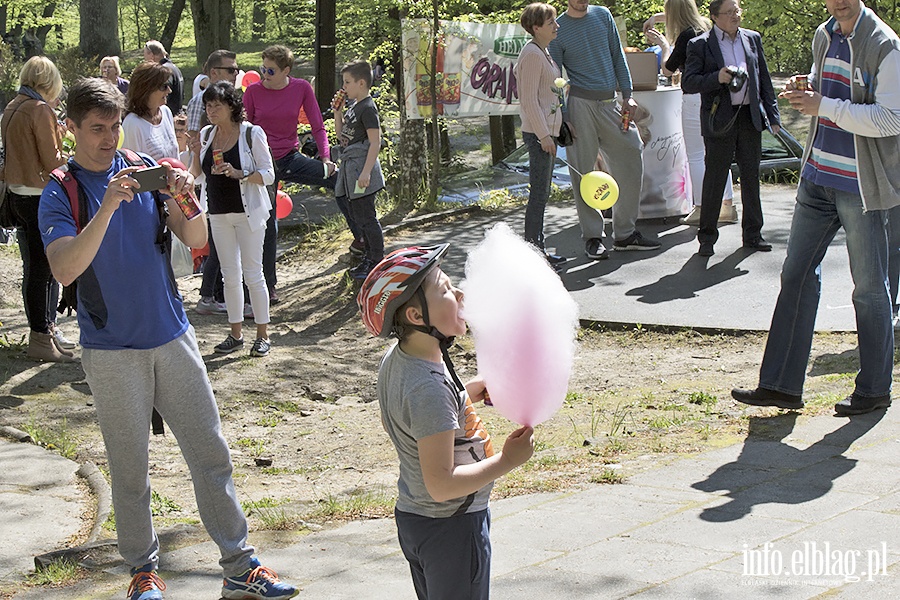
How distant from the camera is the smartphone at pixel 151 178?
4.09 meters

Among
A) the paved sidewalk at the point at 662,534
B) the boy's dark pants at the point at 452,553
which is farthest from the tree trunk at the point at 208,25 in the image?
the boy's dark pants at the point at 452,553

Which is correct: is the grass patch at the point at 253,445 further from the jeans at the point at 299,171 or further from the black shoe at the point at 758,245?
the black shoe at the point at 758,245

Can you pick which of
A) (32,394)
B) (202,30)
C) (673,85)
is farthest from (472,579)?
(202,30)

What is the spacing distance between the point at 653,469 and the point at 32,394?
176 inches

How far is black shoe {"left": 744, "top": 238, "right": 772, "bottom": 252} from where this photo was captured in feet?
33.8

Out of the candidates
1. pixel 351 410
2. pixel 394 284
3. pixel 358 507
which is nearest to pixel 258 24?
pixel 351 410

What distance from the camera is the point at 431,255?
2967 mm

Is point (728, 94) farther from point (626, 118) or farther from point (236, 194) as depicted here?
point (236, 194)

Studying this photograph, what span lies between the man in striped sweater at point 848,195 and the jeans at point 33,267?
5072mm

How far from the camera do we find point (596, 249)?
1045cm

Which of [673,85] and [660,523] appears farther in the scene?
[673,85]

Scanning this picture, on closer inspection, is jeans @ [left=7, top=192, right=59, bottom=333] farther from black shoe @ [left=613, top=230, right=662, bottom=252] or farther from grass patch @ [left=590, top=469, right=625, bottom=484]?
black shoe @ [left=613, top=230, right=662, bottom=252]

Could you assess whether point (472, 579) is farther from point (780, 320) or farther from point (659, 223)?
point (659, 223)

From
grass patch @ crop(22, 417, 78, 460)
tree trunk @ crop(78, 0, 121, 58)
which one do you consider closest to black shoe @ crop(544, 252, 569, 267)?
grass patch @ crop(22, 417, 78, 460)
